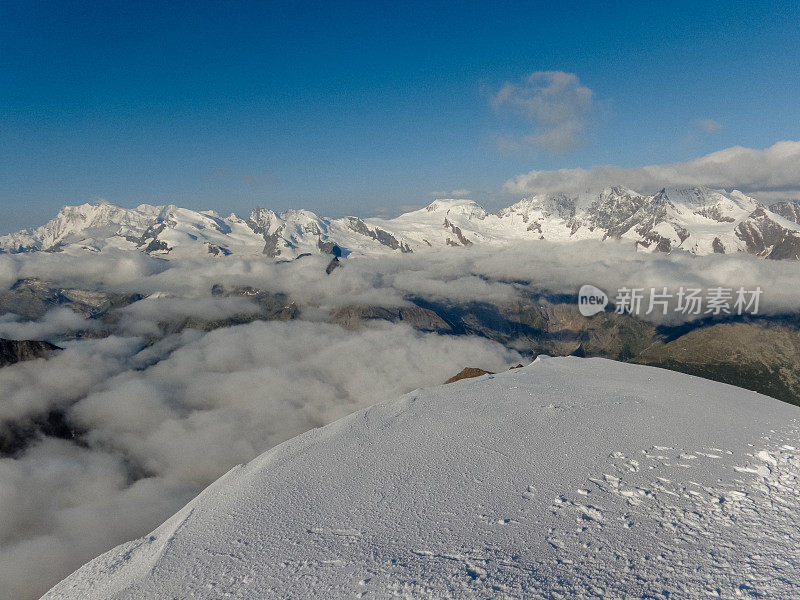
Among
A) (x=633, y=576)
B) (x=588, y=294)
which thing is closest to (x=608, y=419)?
(x=633, y=576)

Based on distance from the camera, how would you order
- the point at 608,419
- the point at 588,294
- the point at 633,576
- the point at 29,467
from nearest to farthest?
1. the point at 633,576
2. the point at 608,419
3. the point at 588,294
4. the point at 29,467

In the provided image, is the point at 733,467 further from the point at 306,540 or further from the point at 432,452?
the point at 306,540

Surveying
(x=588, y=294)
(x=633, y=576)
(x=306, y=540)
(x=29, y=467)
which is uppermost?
(x=588, y=294)

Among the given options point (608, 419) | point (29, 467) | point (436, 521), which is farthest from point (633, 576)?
point (29, 467)

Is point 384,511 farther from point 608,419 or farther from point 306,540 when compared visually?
point 608,419

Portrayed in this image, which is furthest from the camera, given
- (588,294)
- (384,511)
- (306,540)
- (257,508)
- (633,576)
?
(588,294)

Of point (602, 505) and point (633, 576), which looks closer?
point (633, 576)

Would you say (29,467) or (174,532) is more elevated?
(174,532)
